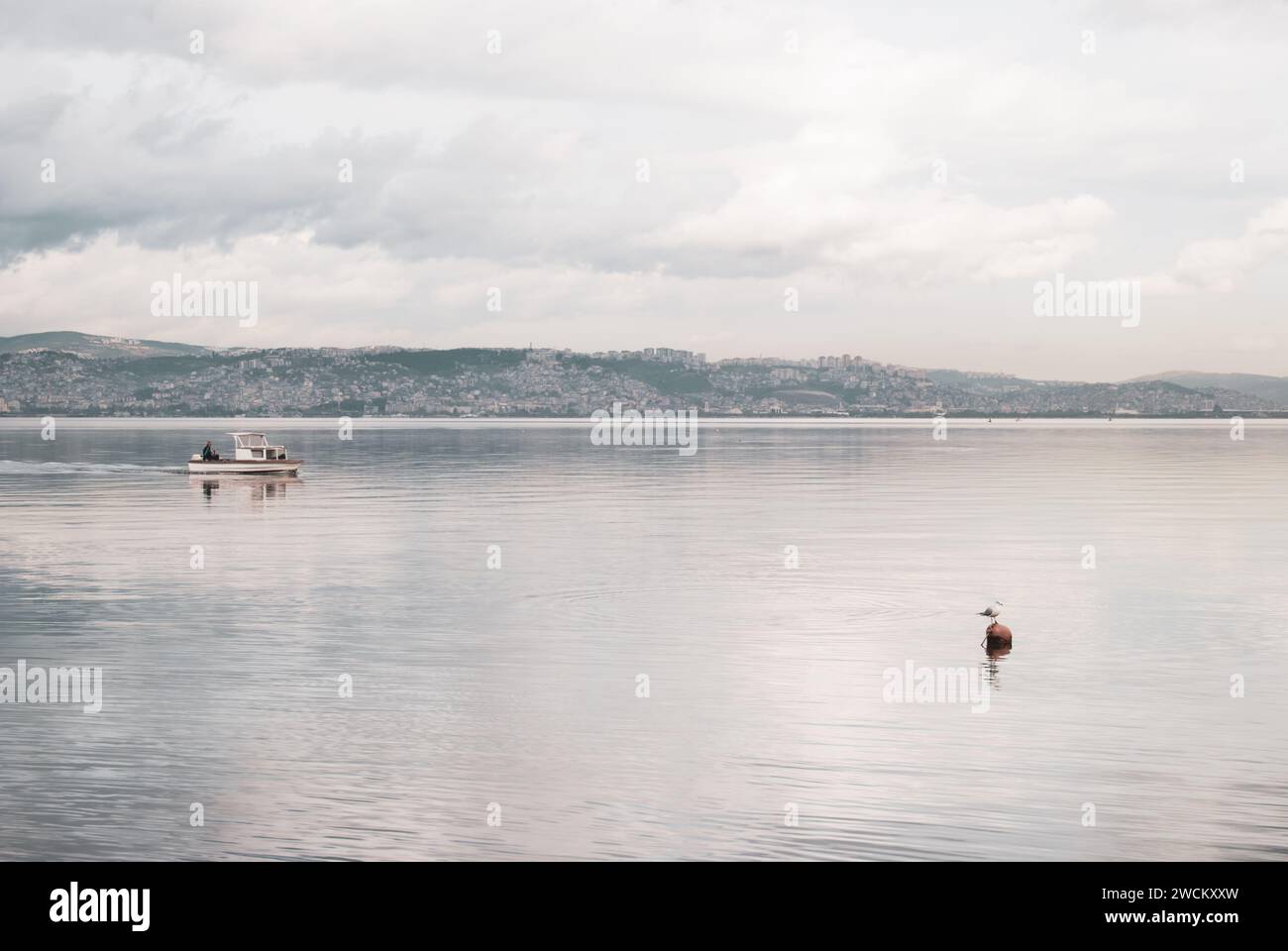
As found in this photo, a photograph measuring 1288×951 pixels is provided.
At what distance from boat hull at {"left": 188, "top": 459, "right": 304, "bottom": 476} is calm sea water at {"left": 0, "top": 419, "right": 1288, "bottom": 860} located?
42.9 m

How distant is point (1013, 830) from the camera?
1709cm

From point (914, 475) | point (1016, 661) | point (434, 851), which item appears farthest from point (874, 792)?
point (914, 475)

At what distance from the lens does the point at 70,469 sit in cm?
10631

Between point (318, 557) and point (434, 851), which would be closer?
point (434, 851)

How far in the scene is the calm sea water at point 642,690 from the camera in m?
17.2

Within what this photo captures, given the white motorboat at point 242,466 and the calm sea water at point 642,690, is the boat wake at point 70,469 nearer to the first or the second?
the white motorboat at point 242,466

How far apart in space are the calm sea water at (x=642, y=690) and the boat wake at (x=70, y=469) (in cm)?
4785

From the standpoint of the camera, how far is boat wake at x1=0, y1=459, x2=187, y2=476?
334ft
